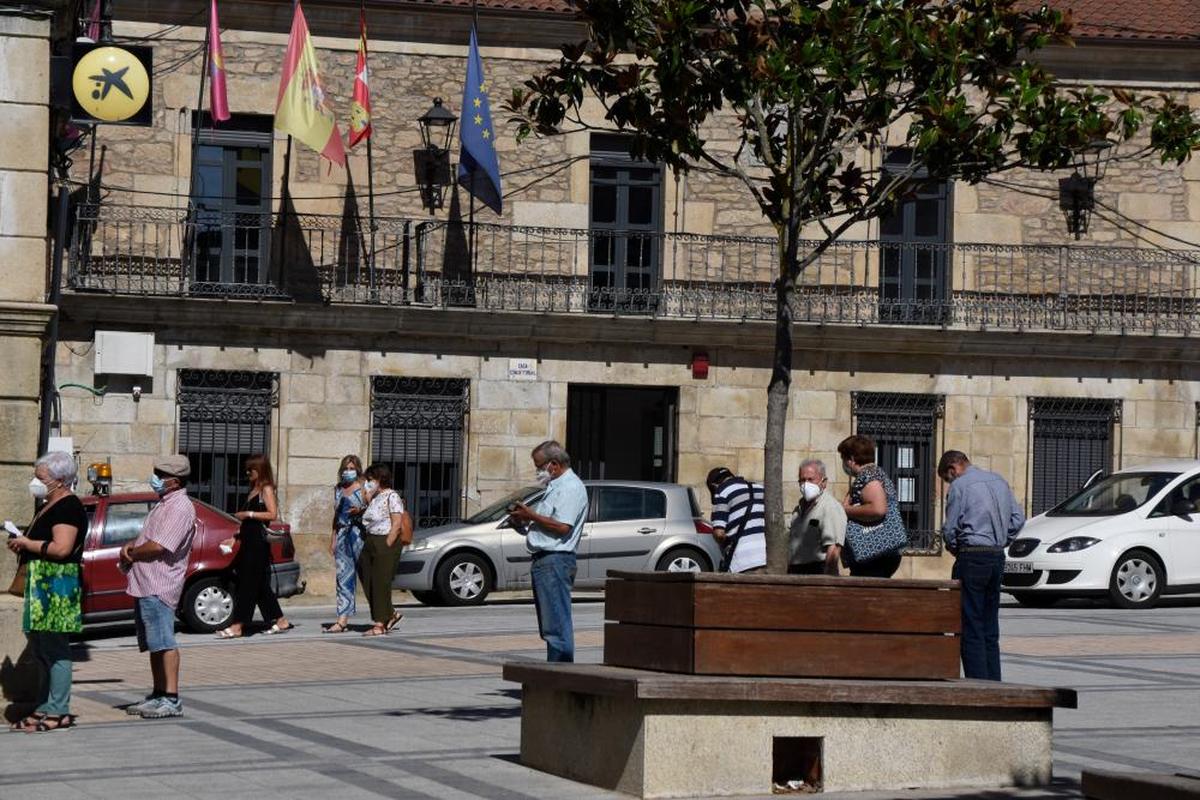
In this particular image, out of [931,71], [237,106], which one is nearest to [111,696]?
[931,71]

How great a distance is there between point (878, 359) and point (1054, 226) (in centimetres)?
315

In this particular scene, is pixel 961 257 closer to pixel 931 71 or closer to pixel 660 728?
pixel 931 71

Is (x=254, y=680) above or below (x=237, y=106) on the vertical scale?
below

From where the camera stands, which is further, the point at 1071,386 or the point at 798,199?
the point at 1071,386

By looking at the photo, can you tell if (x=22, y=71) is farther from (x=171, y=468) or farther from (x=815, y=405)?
(x=815, y=405)

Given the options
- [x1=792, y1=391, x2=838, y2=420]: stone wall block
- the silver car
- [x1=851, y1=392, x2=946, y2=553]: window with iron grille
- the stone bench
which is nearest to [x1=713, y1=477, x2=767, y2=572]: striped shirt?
the stone bench

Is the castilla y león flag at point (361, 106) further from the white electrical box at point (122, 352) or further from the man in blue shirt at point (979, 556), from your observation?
the man in blue shirt at point (979, 556)

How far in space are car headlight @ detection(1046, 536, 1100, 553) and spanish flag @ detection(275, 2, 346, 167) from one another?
951 cm

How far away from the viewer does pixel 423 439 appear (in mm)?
28453

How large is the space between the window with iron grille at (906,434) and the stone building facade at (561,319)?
0.10 ft

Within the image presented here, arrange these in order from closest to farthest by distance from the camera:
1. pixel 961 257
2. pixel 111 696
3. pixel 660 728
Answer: pixel 660 728, pixel 111 696, pixel 961 257

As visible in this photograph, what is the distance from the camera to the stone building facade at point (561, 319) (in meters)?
27.6

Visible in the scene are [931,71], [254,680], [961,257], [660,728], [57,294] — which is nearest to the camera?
[660,728]

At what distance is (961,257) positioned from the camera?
29953 mm
